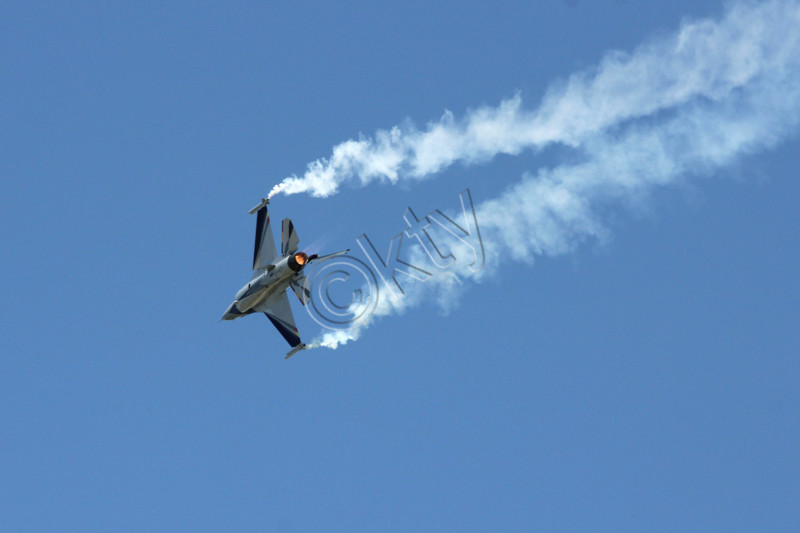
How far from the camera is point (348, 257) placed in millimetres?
52406

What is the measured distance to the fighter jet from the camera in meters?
54.3

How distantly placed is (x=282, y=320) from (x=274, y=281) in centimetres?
289

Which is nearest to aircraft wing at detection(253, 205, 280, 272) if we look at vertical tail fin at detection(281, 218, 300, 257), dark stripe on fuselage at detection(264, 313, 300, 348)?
vertical tail fin at detection(281, 218, 300, 257)

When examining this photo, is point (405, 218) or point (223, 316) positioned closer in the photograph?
point (405, 218)

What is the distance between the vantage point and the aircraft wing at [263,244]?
2242 inches

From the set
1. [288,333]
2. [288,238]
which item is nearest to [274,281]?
[288,238]

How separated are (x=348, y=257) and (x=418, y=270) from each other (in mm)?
→ 3500

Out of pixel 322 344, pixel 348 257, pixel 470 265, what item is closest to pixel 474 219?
pixel 470 265

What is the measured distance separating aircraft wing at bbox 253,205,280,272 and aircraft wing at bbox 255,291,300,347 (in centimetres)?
193

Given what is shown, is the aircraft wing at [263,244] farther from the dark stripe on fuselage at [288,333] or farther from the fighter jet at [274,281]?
the dark stripe on fuselage at [288,333]

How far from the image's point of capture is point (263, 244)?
5725 centimetres

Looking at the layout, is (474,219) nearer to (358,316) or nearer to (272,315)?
(358,316)

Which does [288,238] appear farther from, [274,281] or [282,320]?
[282,320]

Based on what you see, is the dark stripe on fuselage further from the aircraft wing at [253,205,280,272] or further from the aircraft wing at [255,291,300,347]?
the aircraft wing at [253,205,280,272]
